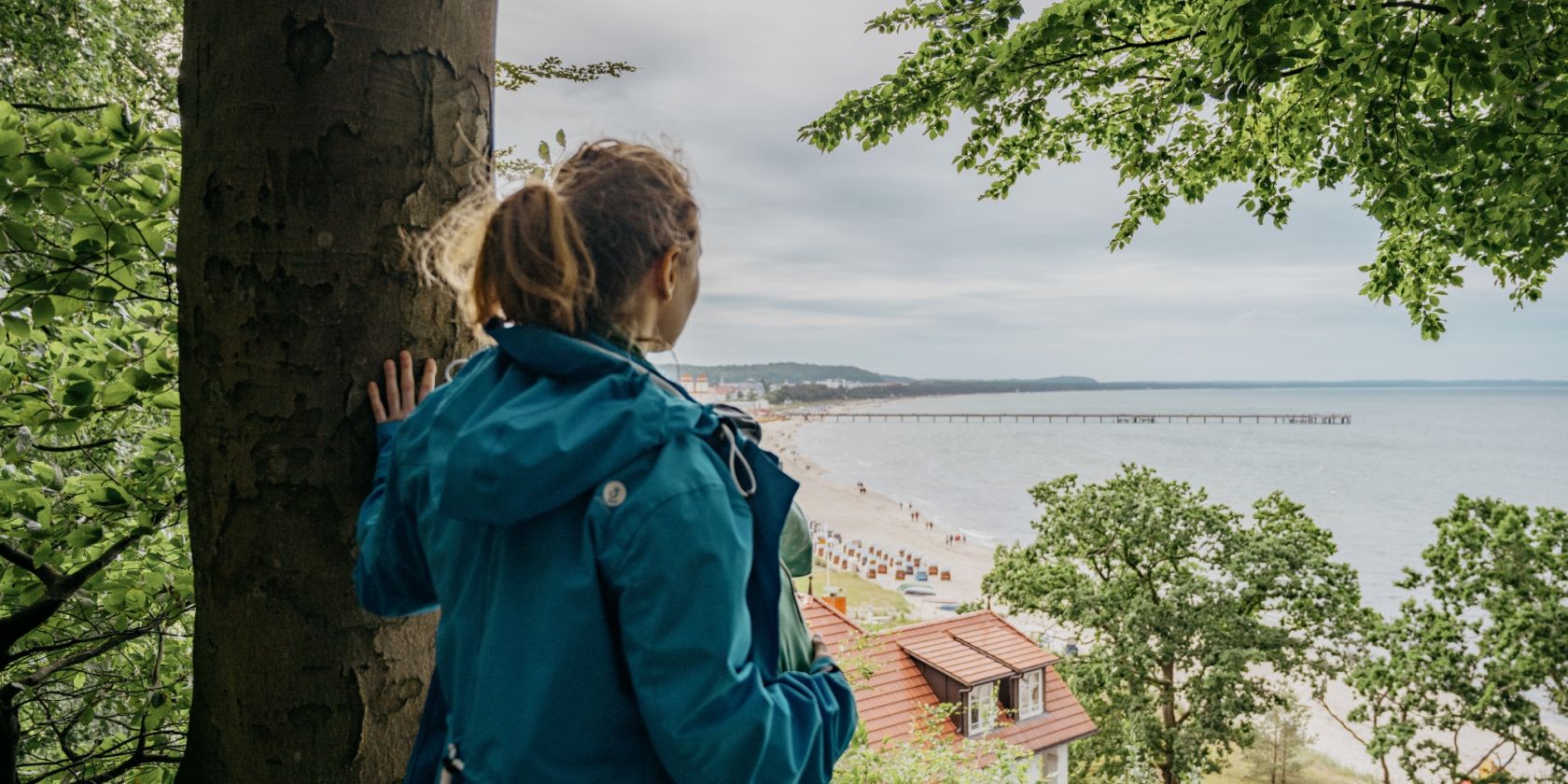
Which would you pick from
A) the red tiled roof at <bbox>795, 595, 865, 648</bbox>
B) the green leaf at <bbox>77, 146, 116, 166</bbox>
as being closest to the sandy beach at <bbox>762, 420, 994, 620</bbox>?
the red tiled roof at <bbox>795, 595, 865, 648</bbox>

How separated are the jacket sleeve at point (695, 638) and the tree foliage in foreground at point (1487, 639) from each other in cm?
1351

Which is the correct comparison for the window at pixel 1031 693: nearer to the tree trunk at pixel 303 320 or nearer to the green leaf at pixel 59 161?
the tree trunk at pixel 303 320

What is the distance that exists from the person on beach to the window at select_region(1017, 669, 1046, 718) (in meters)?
15.3

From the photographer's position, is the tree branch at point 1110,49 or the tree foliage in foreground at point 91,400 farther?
the tree branch at point 1110,49

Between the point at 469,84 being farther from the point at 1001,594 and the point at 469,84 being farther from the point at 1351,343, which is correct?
the point at 1351,343

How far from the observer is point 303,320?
1.16m

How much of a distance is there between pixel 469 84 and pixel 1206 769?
17331 mm

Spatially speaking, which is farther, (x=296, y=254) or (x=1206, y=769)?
(x=1206, y=769)

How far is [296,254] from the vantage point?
1.15 m

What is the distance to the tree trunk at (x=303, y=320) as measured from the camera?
1.14 meters

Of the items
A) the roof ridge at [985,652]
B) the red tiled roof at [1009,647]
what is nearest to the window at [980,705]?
the roof ridge at [985,652]

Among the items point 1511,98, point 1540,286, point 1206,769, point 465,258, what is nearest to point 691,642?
point 465,258

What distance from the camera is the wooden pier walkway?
111 meters

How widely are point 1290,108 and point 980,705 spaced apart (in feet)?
35.9
